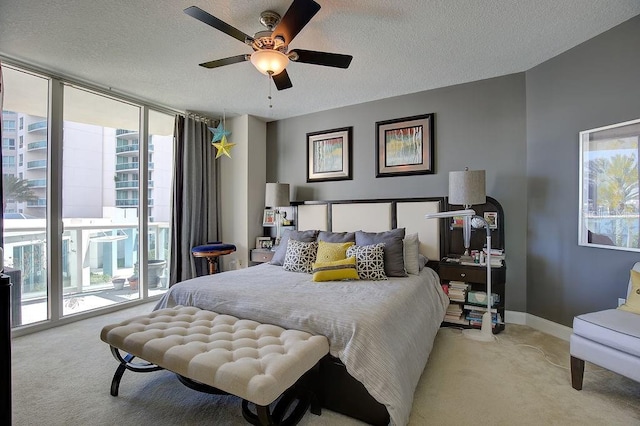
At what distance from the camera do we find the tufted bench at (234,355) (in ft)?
4.56

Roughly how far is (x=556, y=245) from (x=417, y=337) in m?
1.93

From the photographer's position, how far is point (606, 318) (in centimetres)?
196

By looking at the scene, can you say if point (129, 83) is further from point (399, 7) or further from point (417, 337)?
point (417, 337)

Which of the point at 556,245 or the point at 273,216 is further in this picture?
the point at 273,216

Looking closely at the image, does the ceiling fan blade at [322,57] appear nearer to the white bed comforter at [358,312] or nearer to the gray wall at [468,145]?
the white bed comforter at [358,312]

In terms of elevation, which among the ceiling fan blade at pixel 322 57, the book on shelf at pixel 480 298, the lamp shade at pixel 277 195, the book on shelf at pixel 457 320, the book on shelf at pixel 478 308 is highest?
the ceiling fan blade at pixel 322 57

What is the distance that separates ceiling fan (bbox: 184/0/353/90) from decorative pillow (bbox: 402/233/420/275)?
5.92ft

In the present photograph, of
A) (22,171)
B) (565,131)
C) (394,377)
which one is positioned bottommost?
(394,377)

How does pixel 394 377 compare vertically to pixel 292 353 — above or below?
below

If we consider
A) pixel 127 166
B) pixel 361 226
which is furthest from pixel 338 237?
pixel 127 166

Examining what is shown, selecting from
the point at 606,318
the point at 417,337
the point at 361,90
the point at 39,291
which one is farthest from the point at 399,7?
the point at 39,291

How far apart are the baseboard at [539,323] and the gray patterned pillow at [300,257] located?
224cm

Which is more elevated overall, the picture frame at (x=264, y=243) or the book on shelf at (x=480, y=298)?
the picture frame at (x=264, y=243)

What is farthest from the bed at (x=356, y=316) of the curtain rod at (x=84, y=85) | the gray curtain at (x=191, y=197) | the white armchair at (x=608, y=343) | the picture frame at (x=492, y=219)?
the curtain rod at (x=84, y=85)
